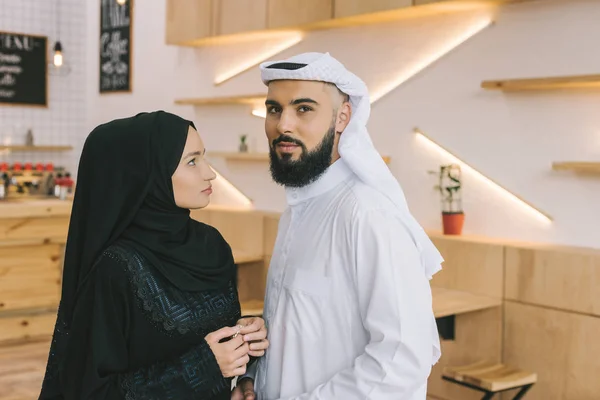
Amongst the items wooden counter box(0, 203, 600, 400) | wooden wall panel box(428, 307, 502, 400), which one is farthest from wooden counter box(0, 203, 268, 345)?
wooden wall panel box(428, 307, 502, 400)

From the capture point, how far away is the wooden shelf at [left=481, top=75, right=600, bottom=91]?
370cm

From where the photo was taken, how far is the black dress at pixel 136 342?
1.84 meters

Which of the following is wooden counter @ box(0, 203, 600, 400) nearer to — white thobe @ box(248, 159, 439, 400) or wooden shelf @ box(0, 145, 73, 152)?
white thobe @ box(248, 159, 439, 400)

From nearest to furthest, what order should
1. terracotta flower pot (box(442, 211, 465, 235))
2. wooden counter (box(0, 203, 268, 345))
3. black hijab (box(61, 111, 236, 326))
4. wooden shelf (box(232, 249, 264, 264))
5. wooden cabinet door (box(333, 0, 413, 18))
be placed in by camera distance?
black hijab (box(61, 111, 236, 326)) → terracotta flower pot (box(442, 211, 465, 235)) → wooden cabinet door (box(333, 0, 413, 18)) → wooden shelf (box(232, 249, 264, 264)) → wooden counter (box(0, 203, 268, 345))

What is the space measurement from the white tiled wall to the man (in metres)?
6.08

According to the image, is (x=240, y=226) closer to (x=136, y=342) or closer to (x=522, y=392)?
(x=522, y=392)

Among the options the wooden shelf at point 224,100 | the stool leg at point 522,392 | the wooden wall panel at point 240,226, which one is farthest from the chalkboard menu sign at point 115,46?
the stool leg at point 522,392

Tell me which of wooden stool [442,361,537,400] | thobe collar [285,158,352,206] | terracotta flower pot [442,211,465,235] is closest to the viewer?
thobe collar [285,158,352,206]

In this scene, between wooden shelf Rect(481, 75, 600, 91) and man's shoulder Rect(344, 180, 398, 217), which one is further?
wooden shelf Rect(481, 75, 600, 91)

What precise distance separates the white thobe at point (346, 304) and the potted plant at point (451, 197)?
7.83 feet

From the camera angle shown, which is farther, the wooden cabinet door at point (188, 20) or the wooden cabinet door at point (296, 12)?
the wooden cabinet door at point (188, 20)

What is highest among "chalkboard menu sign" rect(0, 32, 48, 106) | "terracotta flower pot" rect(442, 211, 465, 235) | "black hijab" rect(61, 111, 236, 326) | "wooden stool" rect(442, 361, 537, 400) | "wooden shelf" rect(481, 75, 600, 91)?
"chalkboard menu sign" rect(0, 32, 48, 106)

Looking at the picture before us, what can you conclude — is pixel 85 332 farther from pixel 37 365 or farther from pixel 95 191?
pixel 37 365

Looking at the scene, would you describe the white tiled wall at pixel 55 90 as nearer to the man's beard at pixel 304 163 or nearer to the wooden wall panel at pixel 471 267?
the wooden wall panel at pixel 471 267
